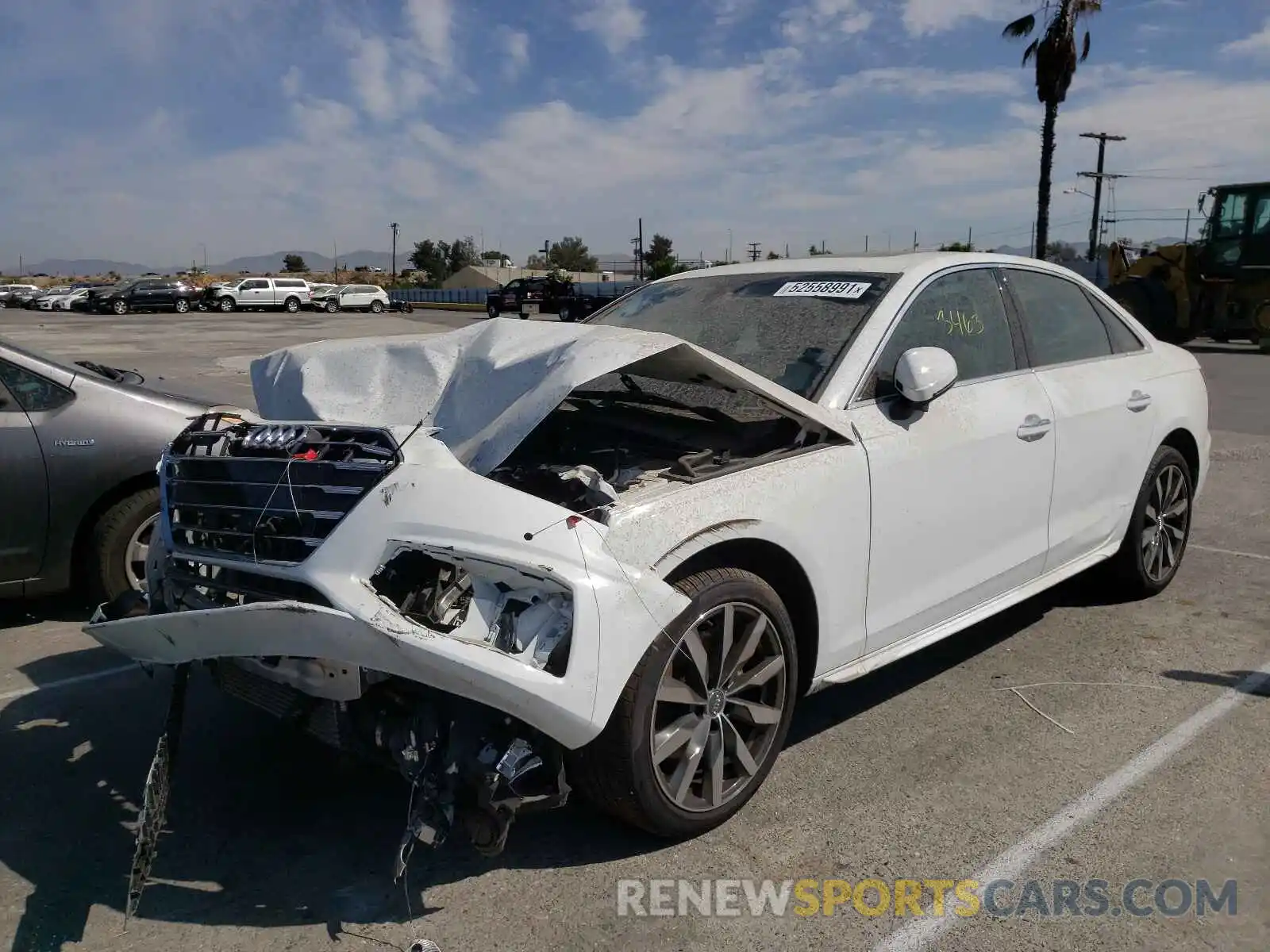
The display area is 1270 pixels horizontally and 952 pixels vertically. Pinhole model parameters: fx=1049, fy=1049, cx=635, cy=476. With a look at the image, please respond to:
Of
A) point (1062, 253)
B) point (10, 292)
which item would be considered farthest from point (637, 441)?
point (10, 292)

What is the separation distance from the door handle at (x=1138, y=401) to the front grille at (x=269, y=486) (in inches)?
140

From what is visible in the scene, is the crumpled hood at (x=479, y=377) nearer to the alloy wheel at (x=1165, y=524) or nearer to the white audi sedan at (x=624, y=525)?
the white audi sedan at (x=624, y=525)

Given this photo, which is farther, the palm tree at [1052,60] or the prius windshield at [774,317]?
the palm tree at [1052,60]

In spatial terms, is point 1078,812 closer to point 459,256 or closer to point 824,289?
point 824,289

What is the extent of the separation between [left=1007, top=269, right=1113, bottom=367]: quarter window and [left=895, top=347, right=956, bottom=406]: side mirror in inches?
40.2

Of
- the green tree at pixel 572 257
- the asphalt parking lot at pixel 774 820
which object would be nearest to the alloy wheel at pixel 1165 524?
the asphalt parking lot at pixel 774 820

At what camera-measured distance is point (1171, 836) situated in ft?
10.3

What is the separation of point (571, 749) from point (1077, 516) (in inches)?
110

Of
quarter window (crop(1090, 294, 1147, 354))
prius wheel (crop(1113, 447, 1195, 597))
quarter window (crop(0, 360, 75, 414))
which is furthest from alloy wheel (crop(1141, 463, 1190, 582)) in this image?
quarter window (crop(0, 360, 75, 414))

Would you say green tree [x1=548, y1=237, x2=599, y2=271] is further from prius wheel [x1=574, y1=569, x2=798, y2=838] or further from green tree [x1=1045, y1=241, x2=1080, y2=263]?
prius wheel [x1=574, y1=569, x2=798, y2=838]

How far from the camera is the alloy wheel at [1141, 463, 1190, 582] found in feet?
17.1

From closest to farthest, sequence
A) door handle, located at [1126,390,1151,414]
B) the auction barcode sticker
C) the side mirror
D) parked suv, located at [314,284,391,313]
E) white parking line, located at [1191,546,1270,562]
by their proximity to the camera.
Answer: the side mirror < the auction barcode sticker < door handle, located at [1126,390,1151,414] < white parking line, located at [1191,546,1270,562] < parked suv, located at [314,284,391,313]

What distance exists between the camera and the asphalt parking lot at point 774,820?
2727mm

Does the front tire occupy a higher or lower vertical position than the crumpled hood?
lower
